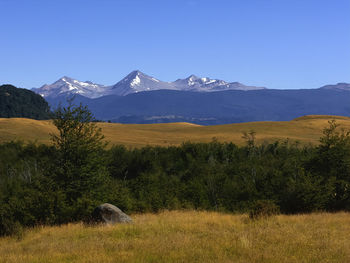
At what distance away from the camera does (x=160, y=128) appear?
566 ft

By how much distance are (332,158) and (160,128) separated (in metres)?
144

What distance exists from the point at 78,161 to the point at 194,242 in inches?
543

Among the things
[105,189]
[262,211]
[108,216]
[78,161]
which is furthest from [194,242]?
[78,161]

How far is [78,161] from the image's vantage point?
25500mm

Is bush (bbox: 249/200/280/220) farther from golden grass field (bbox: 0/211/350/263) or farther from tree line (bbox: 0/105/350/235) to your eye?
tree line (bbox: 0/105/350/235)

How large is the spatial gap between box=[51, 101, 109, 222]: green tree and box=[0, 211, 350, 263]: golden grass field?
5.53 m

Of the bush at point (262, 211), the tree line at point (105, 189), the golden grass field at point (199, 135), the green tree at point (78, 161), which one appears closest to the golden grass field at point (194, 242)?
the bush at point (262, 211)

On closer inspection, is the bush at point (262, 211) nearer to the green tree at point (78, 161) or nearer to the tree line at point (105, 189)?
the tree line at point (105, 189)

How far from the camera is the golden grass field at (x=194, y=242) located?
1162cm

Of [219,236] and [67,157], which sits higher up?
[67,157]

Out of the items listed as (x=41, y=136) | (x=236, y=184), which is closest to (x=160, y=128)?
(x=41, y=136)

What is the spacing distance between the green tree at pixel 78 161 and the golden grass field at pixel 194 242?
218 inches

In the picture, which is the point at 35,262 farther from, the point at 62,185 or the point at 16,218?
the point at 62,185

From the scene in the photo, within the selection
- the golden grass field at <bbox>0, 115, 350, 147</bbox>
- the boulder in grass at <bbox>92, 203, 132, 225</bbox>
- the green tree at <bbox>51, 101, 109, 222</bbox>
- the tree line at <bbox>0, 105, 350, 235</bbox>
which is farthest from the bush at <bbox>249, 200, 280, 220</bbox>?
the golden grass field at <bbox>0, 115, 350, 147</bbox>
